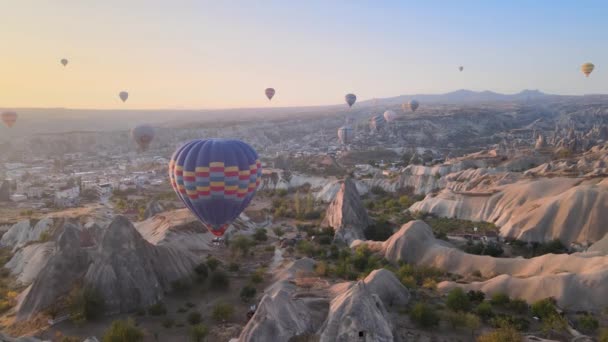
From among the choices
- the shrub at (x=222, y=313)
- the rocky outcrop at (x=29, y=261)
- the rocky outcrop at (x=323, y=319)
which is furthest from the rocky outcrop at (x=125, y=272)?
the rocky outcrop at (x=29, y=261)

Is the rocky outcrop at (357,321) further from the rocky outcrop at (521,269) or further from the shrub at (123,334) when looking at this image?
the rocky outcrop at (521,269)

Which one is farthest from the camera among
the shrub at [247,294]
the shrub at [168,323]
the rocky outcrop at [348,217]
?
the rocky outcrop at [348,217]

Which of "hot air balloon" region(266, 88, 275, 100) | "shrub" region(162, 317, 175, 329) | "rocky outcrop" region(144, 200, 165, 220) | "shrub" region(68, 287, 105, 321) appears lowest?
"rocky outcrop" region(144, 200, 165, 220)

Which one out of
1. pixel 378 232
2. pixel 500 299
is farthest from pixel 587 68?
pixel 500 299

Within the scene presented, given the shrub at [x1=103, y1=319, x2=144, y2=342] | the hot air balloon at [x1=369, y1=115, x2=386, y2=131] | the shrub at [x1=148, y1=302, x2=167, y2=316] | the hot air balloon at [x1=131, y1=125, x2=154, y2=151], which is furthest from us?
the hot air balloon at [x1=369, y1=115, x2=386, y2=131]

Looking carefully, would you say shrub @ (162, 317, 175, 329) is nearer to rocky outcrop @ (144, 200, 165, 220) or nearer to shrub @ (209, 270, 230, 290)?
shrub @ (209, 270, 230, 290)

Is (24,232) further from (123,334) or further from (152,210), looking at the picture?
(123,334)

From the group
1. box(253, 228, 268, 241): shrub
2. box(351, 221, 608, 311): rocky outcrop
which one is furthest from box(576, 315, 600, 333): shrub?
box(253, 228, 268, 241): shrub
